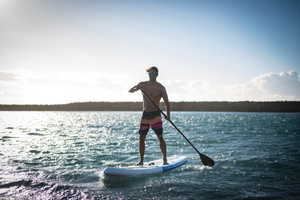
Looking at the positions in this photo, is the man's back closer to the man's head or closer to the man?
the man

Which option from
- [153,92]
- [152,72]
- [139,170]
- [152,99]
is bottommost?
[139,170]

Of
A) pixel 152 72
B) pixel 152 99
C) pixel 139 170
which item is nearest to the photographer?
pixel 139 170

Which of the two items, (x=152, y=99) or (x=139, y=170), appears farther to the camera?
(x=152, y=99)

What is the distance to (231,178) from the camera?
6.77 m

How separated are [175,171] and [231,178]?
1.71 metres

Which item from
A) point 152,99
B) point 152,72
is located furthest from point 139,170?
point 152,72

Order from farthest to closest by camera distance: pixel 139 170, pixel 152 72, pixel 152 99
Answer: pixel 152 99 < pixel 152 72 < pixel 139 170

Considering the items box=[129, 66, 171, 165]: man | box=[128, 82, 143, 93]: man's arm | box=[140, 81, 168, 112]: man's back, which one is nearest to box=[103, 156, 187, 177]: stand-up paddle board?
box=[129, 66, 171, 165]: man

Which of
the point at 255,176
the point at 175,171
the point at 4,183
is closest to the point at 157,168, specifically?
the point at 175,171

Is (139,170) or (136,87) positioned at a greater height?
A: (136,87)

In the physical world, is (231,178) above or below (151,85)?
below

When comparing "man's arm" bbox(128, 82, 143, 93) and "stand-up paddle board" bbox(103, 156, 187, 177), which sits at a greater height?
"man's arm" bbox(128, 82, 143, 93)

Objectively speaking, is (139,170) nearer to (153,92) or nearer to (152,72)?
(153,92)

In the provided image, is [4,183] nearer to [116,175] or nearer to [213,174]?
[116,175]
